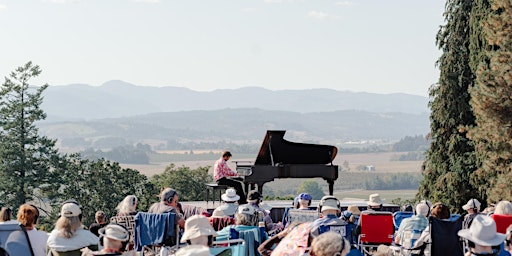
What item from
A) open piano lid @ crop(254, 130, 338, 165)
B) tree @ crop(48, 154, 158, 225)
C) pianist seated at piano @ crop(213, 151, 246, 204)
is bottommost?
tree @ crop(48, 154, 158, 225)

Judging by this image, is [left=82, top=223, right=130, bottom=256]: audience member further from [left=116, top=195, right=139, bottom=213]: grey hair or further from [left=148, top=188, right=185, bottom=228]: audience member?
[left=116, top=195, right=139, bottom=213]: grey hair

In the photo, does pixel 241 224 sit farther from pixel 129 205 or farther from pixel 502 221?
pixel 502 221

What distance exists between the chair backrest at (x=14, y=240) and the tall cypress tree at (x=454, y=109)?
23998mm

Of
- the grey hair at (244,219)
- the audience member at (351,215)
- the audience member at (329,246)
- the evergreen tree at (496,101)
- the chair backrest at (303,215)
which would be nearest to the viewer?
the audience member at (329,246)

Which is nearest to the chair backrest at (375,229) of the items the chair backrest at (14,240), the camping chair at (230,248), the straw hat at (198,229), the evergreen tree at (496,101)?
the camping chair at (230,248)

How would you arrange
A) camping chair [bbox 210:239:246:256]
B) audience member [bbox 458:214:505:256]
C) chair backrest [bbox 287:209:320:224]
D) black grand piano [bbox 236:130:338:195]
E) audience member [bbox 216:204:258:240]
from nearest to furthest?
audience member [bbox 458:214:505:256], camping chair [bbox 210:239:246:256], audience member [bbox 216:204:258:240], chair backrest [bbox 287:209:320:224], black grand piano [bbox 236:130:338:195]

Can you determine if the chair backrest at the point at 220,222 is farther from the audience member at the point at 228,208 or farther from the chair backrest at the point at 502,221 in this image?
the chair backrest at the point at 502,221

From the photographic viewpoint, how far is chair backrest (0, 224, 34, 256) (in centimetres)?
941

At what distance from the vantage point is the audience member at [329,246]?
6.73 metres

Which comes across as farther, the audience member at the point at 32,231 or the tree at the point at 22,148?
the tree at the point at 22,148

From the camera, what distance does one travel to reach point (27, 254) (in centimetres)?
944

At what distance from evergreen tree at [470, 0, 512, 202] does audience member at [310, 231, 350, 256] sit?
2035cm

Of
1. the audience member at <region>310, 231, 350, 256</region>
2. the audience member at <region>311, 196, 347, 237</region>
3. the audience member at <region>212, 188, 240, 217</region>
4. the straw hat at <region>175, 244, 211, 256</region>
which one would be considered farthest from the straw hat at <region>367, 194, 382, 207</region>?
the straw hat at <region>175, 244, 211, 256</region>

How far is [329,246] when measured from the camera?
673cm
